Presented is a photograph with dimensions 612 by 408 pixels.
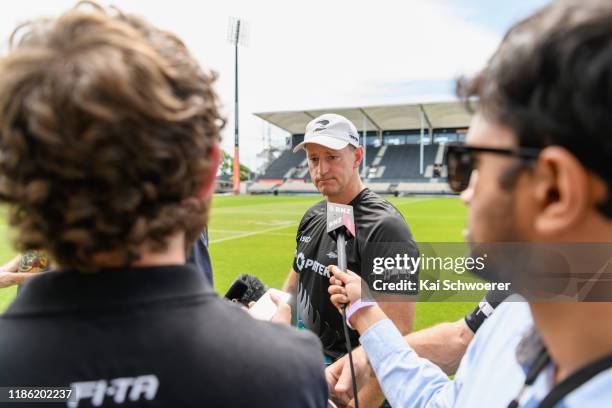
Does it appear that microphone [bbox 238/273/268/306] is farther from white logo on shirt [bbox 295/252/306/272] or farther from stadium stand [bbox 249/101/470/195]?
stadium stand [bbox 249/101/470/195]

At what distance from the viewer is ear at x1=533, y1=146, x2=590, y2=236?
836 mm

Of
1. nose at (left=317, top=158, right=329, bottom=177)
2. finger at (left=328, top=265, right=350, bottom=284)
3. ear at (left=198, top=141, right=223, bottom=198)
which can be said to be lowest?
finger at (left=328, top=265, right=350, bottom=284)

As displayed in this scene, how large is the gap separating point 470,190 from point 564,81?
0.39 m

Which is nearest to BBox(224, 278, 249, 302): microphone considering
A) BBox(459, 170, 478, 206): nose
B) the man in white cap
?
the man in white cap

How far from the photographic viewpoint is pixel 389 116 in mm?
56562

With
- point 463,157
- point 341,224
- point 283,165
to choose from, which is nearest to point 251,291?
point 341,224

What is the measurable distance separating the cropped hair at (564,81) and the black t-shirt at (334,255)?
1762 millimetres

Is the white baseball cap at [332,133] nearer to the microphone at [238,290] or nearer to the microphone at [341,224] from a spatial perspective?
the microphone at [341,224]

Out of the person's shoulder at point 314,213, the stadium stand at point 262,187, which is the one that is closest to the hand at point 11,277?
the person's shoulder at point 314,213

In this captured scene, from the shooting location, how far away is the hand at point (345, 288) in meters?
1.81

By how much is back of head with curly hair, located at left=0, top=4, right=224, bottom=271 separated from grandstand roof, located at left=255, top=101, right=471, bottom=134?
52573mm

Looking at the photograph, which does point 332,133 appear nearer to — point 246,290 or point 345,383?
point 246,290

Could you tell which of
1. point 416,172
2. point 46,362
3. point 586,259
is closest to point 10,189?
point 46,362

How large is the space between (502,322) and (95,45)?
4.47 ft
